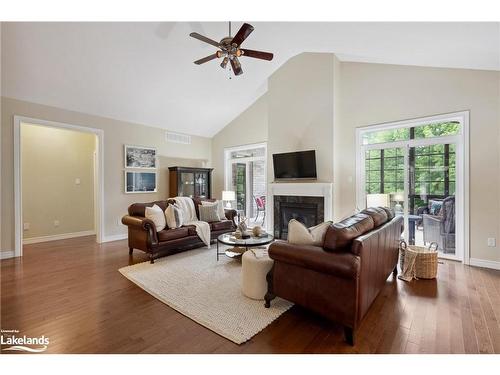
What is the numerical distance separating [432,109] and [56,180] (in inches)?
303

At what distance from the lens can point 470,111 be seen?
3.56m

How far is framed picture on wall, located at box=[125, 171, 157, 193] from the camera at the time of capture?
18.1 ft

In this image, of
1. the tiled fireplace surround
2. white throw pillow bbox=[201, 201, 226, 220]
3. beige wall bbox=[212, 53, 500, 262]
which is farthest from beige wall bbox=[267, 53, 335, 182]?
white throw pillow bbox=[201, 201, 226, 220]

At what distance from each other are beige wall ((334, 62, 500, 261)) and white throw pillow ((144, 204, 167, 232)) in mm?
3340

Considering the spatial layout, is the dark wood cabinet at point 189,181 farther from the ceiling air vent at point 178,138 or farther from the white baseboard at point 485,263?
the white baseboard at point 485,263

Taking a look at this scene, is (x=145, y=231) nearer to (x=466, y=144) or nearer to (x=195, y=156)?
(x=195, y=156)

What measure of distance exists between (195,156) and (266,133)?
7.40 ft

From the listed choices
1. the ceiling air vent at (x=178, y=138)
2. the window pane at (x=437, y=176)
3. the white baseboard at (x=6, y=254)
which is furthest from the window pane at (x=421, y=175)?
the white baseboard at (x=6, y=254)

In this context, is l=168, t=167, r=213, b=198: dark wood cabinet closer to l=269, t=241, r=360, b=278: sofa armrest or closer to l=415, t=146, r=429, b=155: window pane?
l=269, t=241, r=360, b=278: sofa armrest

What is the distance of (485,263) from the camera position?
3492mm

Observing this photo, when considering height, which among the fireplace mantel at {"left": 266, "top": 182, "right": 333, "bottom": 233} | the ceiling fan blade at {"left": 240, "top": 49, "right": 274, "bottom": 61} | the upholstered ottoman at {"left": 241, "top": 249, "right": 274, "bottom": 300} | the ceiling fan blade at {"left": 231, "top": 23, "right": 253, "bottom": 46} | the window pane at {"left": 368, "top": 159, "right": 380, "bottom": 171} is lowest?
the upholstered ottoman at {"left": 241, "top": 249, "right": 274, "bottom": 300}

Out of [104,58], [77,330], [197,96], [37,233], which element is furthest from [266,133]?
[37,233]

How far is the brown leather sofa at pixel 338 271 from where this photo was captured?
1760mm

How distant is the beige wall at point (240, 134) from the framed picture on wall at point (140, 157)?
195cm
